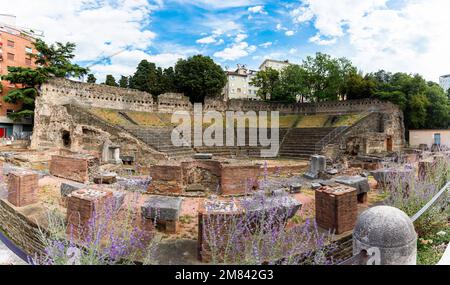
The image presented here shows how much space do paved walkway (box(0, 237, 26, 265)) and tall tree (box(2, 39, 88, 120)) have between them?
25.5 m

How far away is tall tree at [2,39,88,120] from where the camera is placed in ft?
85.3

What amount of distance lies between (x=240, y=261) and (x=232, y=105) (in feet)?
108

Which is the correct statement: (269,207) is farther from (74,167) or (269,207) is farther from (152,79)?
(152,79)

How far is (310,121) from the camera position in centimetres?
2959

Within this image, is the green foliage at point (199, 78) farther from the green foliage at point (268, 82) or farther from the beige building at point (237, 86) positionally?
the beige building at point (237, 86)

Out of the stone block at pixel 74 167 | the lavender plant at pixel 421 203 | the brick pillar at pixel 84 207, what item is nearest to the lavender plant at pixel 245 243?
the brick pillar at pixel 84 207

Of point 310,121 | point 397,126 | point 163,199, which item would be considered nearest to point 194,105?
point 310,121

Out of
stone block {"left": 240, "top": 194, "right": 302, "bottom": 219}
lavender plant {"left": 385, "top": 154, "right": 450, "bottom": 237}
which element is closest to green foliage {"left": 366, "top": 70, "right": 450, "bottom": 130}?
lavender plant {"left": 385, "top": 154, "right": 450, "bottom": 237}

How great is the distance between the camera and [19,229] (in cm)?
467

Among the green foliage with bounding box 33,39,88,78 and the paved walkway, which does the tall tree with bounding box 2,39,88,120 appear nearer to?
the green foliage with bounding box 33,39,88,78

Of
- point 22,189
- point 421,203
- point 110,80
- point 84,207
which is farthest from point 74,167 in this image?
point 110,80

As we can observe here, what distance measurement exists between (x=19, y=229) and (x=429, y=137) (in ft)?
108

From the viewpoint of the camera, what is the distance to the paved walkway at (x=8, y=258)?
3.56m

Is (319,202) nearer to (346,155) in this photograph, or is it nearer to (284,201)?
(284,201)
